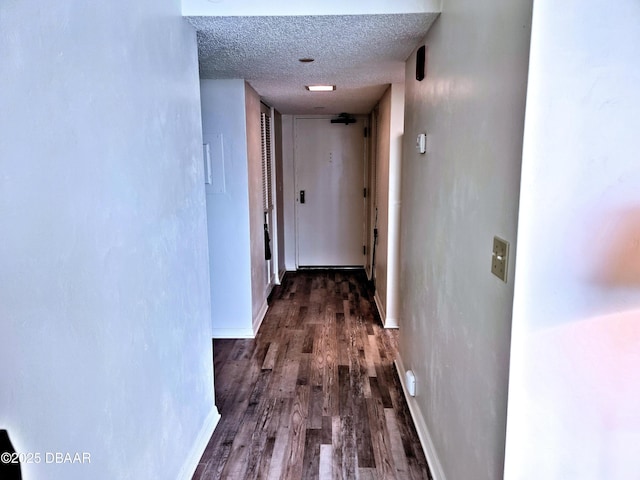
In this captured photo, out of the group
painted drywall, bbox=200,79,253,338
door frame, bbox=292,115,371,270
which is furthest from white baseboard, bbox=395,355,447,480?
door frame, bbox=292,115,371,270

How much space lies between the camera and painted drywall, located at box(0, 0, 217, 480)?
83 cm

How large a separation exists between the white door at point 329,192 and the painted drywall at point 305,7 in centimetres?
353

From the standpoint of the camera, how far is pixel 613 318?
38.4 inches

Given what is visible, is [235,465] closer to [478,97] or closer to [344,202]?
[478,97]

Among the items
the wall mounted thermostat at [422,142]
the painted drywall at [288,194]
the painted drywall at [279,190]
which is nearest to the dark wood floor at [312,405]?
the painted drywall at [279,190]

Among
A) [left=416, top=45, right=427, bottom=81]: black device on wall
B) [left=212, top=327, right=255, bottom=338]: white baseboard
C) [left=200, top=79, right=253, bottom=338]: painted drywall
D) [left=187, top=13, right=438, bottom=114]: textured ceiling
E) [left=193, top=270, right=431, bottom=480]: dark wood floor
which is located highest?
[left=187, top=13, right=438, bottom=114]: textured ceiling

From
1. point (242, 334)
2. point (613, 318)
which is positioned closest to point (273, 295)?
point (242, 334)

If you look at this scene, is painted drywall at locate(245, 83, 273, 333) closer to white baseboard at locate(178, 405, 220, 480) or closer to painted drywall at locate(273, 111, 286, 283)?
painted drywall at locate(273, 111, 286, 283)

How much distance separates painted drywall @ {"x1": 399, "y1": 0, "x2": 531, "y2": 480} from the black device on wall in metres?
0.06

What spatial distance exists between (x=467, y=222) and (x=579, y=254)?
42 centimetres

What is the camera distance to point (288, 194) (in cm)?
541

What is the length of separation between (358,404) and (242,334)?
1287 millimetres

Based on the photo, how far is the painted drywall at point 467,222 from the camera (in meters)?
1.05

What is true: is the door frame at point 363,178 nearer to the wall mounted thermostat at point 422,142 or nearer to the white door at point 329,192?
the white door at point 329,192
